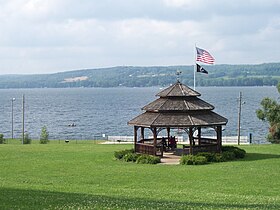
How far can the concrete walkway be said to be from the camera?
32.7 m

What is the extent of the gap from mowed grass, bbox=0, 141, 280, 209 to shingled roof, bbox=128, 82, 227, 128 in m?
3.49

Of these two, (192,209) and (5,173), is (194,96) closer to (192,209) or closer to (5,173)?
(5,173)

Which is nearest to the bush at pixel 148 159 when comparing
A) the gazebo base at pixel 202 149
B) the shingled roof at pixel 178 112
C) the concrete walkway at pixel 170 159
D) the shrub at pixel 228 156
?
the concrete walkway at pixel 170 159

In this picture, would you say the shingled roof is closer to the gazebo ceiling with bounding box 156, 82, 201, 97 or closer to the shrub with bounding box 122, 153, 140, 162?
the gazebo ceiling with bounding box 156, 82, 201, 97

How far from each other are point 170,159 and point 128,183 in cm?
1053

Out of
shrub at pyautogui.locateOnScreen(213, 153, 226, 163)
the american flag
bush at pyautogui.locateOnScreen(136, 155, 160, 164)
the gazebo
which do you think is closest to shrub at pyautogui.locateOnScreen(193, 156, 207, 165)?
shrub at pyautogui.locateOnScreen(213, 153, 226, 163)

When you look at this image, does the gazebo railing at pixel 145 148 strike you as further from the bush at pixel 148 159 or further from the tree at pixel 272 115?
the tree at pixel 272 115

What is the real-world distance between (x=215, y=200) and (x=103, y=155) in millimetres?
19834

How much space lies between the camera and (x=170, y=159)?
114 ft

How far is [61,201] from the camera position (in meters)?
15.7

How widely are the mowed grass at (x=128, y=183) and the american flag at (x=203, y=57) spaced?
8405 mm

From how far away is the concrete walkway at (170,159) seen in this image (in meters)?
32.7

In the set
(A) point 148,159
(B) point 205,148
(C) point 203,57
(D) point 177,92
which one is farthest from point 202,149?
(C) point 203,57

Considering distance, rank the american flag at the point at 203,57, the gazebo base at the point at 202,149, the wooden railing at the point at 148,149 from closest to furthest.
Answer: the gazebo base at the point at 202,149 < the wooden railing at the point at 148,149 < the american flag at the point at 203,57
